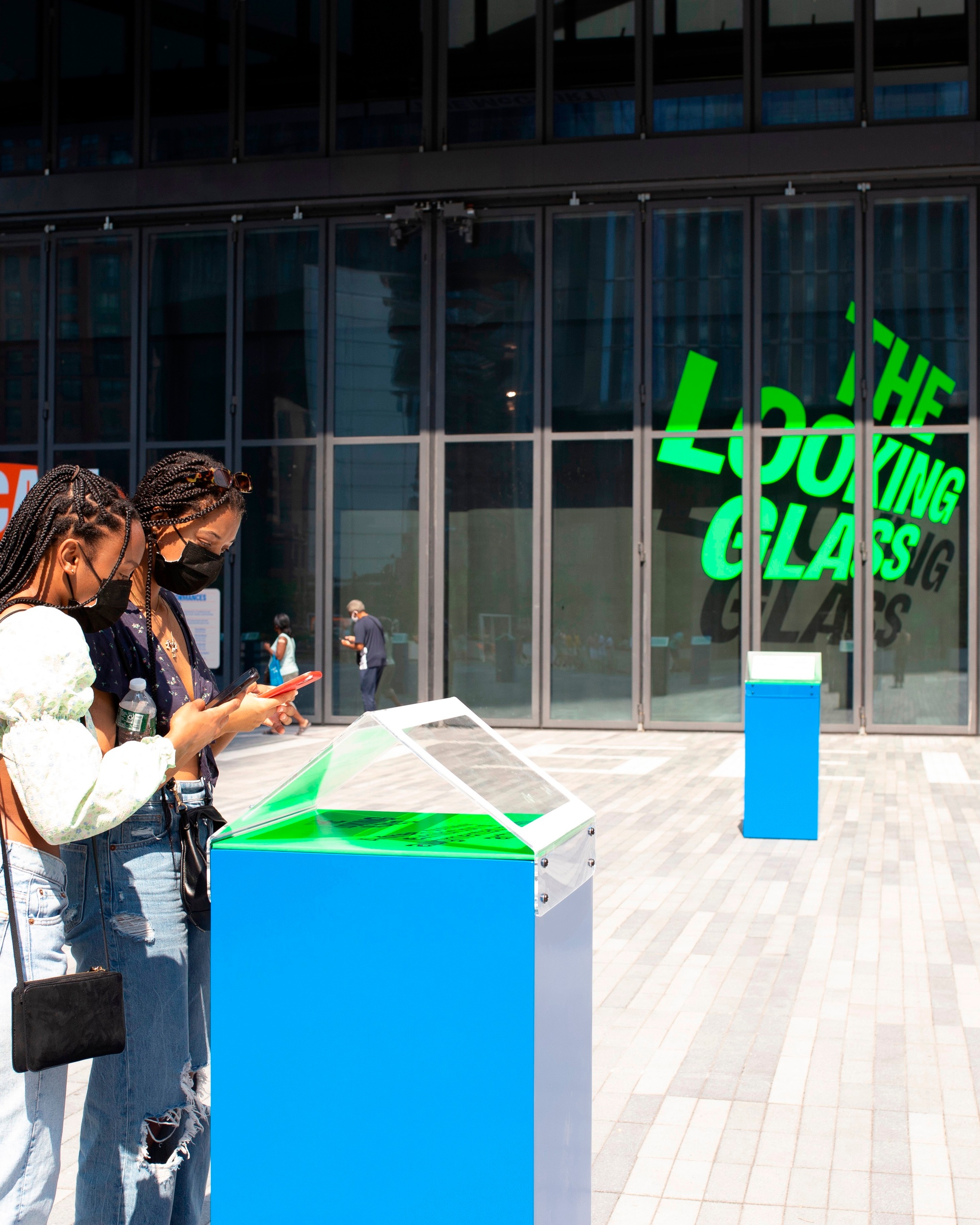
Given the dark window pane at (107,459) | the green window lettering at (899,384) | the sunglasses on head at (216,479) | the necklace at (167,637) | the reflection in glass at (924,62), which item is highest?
the reflection in glass at (924,62)

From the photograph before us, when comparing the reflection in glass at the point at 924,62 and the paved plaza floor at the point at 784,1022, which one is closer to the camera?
the paved plaza floor at the point at 784,1022

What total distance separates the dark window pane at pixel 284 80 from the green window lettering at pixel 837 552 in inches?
359

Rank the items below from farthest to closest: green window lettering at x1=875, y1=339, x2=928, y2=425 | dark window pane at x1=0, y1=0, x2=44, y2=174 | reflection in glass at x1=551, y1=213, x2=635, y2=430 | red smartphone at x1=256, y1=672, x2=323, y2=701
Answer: dark window pane at x1=0, y1=0, x2=44, y2=174, reflection in glass at x1=551, y1=213, x2=635, y2=430, green window lettering at x1=875, y1=339, x2=928, y2=425, red smartphone at x1=256, y1=672, x2=323, y2=701

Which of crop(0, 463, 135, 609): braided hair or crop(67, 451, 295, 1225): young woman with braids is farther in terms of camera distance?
crop(67, 451, 295, 1225): young woman with braids

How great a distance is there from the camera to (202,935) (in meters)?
2.61

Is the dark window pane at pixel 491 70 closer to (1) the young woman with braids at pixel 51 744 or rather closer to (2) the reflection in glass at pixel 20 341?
(2) the reflection in glass at pixel 20 341

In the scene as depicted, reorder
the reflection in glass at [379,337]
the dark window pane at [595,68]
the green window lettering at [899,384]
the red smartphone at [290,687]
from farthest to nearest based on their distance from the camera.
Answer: the reflection in glass at [379,337] → the dark window pane at [595,68] → the green window lettering at [899,384] → the red smartphone at [290,687]

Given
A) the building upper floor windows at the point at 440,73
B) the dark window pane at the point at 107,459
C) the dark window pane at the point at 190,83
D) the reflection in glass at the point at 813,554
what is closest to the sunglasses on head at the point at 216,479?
the reflection in glass at the point at 813,554

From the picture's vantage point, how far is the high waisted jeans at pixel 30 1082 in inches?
80.5

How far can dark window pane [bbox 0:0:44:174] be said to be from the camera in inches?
710

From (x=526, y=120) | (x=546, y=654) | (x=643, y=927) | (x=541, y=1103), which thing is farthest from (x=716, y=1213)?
(x=526, y=120)

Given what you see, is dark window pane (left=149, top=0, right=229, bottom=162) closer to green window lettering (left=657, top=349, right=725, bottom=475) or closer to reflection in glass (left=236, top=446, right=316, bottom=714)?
reflection in glass (left=236, top=446, right=316, bottom=714)

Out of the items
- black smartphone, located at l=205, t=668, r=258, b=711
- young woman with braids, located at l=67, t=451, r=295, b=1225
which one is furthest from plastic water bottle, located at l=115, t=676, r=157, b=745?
black smartphone, located at l=205, t=668, r=258, b=711

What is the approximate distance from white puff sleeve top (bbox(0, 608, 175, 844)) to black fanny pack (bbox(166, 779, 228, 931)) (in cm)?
42
